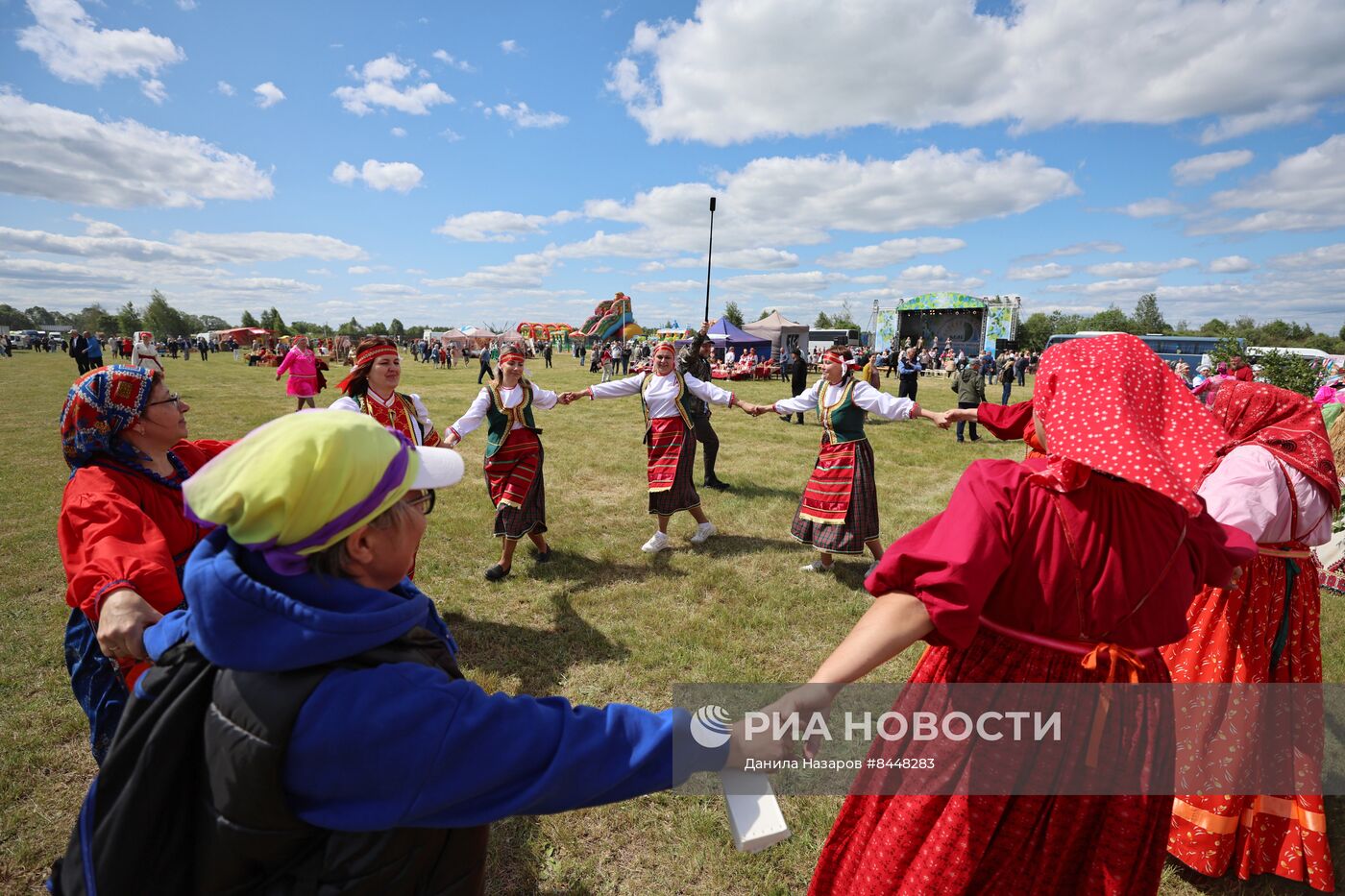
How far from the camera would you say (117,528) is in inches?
78.7

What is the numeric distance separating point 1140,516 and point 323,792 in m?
1.88

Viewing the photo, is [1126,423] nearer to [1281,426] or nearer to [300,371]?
[1281,426]

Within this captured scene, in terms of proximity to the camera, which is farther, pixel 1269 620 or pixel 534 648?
pixel 534 648

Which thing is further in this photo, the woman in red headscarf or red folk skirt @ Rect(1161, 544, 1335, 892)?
the woman in red headscarf

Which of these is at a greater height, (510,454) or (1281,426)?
(1281,426)

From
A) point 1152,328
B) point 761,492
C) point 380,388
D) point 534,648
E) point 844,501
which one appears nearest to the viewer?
point 380,388

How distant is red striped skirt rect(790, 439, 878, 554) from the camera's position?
5.56 metres

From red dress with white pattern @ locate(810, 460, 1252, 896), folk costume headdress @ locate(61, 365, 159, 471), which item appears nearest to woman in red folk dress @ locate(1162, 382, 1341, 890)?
red dress with white pattern @ locate(810, 460, 1252, 896)

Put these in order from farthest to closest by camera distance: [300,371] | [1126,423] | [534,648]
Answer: [300,371] < [534,648] < [1126,423]

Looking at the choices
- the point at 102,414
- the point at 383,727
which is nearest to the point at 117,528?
the point at 102,414

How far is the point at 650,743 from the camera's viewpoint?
1.20m

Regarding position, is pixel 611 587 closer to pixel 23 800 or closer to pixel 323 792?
pixel 23 800

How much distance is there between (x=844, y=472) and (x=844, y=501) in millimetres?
268

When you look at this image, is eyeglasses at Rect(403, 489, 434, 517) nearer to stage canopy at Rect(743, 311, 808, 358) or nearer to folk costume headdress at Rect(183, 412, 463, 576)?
folk costume headdress at Rect(183, 412, 463, 576)
